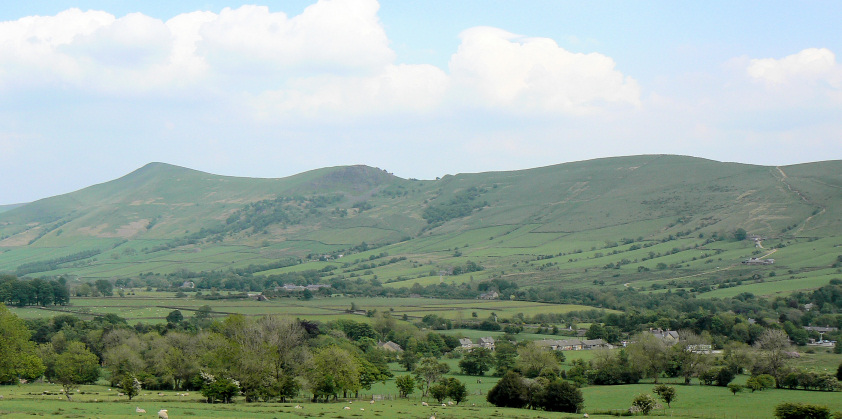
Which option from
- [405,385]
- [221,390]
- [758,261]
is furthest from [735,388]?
[758,261]

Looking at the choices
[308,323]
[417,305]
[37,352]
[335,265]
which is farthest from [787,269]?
[37,352]

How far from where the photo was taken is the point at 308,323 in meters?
84.8

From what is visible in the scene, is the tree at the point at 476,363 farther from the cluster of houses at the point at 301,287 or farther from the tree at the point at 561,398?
the cluster of houses at the point at 301,287

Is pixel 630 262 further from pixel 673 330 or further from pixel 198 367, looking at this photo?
pixel 198 367

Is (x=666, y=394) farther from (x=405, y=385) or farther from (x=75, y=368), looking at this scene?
(x=75, y=368)

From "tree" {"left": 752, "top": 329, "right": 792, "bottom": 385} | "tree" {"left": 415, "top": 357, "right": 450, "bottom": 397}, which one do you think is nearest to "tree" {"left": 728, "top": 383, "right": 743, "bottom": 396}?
"tree" {"left": 752, "top": 329, "right": 792, "bottom": 385}

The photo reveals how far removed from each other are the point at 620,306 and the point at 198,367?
260 ft

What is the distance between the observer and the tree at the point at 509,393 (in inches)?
2099

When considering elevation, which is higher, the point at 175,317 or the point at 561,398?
the point at 175,317

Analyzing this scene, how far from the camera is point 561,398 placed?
51.1 m

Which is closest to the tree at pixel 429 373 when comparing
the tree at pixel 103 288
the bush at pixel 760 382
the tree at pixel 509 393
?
the tree at pixel 509 393

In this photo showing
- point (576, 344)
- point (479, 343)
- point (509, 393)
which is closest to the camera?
point (509, 393)

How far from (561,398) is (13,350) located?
134ft

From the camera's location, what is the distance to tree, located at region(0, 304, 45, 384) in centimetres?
5238
